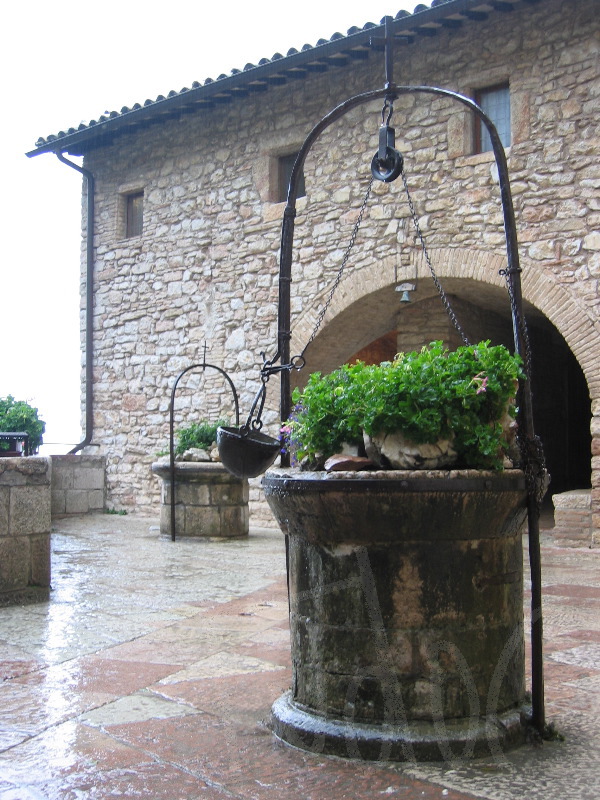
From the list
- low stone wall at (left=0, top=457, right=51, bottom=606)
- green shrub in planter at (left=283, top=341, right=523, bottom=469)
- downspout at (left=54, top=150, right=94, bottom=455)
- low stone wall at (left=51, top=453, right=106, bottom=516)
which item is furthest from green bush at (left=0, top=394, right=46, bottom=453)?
green shrub in planter at (left=283, top=341, right=523, bottom=469)

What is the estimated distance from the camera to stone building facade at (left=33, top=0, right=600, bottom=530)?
27.3 feet

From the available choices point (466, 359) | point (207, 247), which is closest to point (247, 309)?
point (207, 247)

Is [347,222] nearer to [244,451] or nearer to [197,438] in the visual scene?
[197,438]

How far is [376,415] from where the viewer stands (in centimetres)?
250

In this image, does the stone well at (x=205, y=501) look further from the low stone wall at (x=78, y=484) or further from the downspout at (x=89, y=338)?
the downspout at (x=89, y=338)

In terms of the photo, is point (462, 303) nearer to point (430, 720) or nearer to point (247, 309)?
point (247, 309)

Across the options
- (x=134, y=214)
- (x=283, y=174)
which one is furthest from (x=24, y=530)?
(x=134, y=214)

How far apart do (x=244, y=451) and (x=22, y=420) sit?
7.09 m

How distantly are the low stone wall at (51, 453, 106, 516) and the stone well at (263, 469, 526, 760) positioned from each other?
999cm

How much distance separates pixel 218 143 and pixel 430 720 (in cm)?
990

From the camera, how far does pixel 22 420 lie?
10625 millimetres

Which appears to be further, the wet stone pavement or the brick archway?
the brick archway

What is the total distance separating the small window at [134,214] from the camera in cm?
1236

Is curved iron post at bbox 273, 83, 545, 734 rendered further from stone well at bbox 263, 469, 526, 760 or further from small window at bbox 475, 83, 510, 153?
small window at bbox 475, 83, 510, 153
